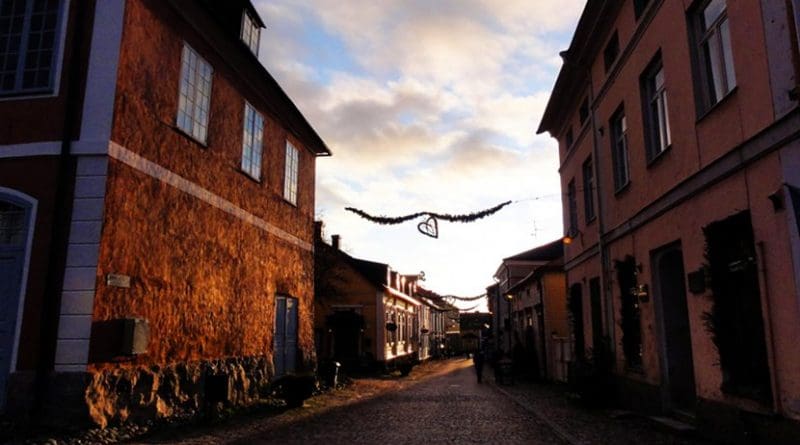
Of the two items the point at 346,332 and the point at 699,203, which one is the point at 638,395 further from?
the point at 346,332

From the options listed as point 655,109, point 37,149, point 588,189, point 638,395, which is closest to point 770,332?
point 638,395

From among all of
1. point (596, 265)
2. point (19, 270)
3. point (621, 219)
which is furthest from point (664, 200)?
point (19, 270)

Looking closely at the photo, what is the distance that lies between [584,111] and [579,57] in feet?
5.68

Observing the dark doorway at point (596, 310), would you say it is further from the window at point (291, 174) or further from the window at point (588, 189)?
the window at point (291, 174)

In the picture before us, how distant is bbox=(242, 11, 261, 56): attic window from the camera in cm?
1434

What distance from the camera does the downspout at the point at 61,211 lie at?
326 inches

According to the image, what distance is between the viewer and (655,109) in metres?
10.9

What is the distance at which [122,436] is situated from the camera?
338 inches

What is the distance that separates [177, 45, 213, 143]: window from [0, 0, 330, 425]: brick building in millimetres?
39

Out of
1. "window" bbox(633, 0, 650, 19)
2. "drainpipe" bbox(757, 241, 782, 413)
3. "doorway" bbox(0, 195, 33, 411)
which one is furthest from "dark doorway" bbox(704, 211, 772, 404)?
"doorway" bbox(0, 195, 33, 411)

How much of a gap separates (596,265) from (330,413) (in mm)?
7167

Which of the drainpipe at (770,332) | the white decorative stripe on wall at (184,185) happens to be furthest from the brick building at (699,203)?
the white decorative stripe on wall at (184,185)

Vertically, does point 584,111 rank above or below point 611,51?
below

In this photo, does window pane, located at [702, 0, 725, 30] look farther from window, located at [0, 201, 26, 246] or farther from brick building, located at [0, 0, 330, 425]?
window, located at [0, 201, 26, 246]
